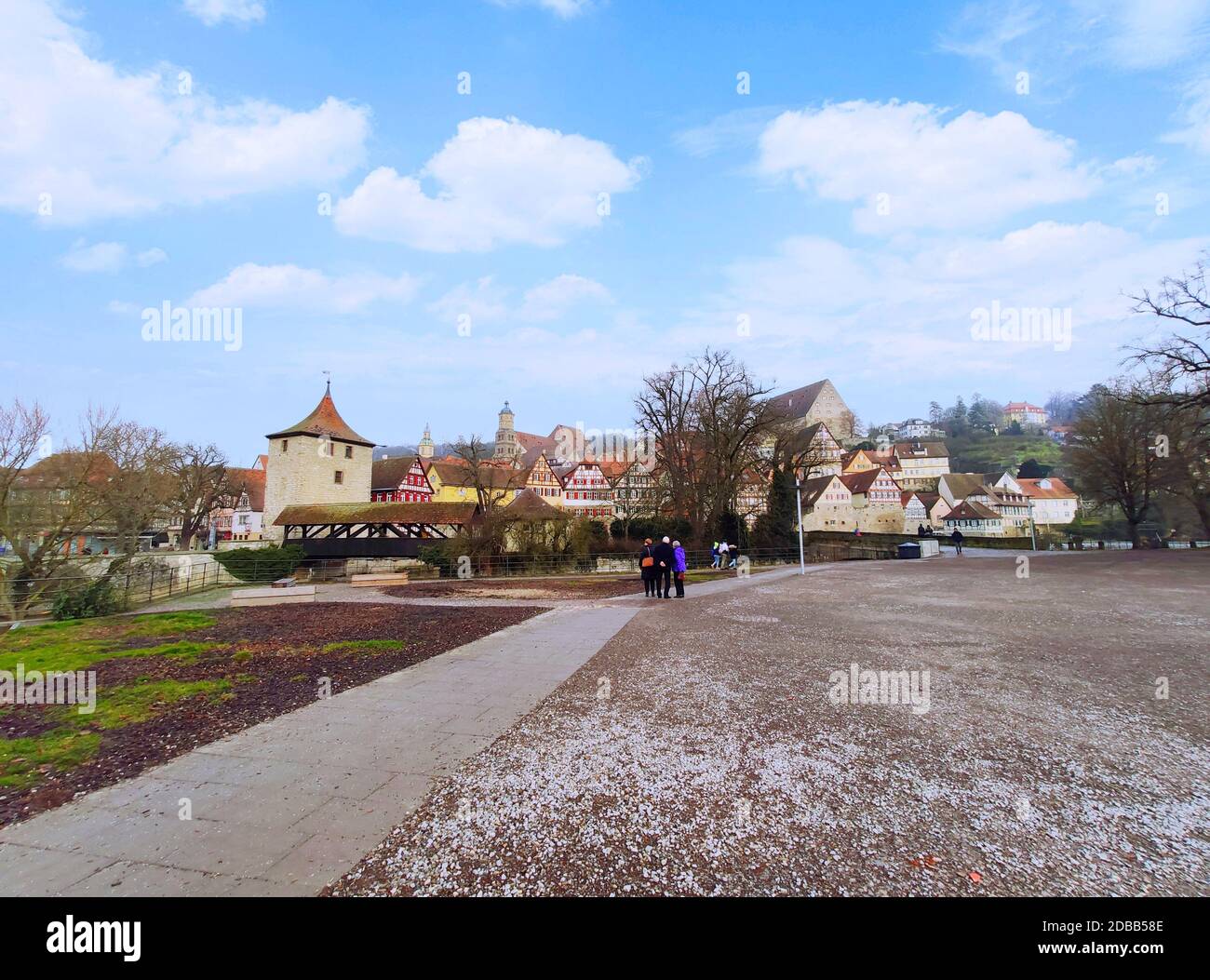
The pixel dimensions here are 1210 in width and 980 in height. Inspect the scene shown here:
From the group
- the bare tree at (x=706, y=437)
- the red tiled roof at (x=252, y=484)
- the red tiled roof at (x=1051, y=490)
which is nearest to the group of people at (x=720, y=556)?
the bare tree at (x=706, y=437)

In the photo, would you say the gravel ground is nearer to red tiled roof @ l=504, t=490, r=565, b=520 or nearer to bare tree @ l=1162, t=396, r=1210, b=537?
red tiled roof @ l=504, t=490, r=565, b=520

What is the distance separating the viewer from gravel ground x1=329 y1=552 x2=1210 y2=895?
7.79 ft

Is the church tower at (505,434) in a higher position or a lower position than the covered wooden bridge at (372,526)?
higher

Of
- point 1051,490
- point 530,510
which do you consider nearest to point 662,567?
point 530,510

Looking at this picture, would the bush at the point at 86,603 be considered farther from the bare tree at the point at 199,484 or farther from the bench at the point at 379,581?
the bare tree at the point at 199,484

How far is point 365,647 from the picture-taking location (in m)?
7.77

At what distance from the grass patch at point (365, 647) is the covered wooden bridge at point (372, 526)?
21.4 m

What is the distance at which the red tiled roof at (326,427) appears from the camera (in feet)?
126

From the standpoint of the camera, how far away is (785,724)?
4301mm

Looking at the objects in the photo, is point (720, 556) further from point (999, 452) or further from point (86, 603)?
point (999, 452)

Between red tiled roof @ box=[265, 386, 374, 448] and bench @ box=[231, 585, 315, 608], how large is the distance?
26103 mm

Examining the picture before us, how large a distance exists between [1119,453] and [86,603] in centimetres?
4961

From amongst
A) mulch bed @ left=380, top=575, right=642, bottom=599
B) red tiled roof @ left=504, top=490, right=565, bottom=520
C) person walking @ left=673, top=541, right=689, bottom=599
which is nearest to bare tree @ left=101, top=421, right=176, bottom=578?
mulch bed @ left=380, top=575, right=642, bottom=599
